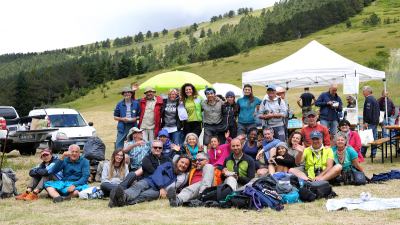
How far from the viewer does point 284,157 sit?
977 centimetres

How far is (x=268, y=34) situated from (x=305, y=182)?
305 ft

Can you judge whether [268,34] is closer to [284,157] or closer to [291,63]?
[291,63]

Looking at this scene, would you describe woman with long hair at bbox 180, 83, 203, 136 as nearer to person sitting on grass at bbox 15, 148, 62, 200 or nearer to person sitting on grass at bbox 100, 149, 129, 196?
person sitting on grass at bbox 100, 149, 129, 196

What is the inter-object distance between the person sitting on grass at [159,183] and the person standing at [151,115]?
236 cm

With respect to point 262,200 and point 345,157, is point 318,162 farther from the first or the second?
point 262,200

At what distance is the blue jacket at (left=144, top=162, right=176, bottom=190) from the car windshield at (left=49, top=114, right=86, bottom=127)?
10428mm

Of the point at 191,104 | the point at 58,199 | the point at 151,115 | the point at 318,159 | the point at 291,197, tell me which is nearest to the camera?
the point at 291,197

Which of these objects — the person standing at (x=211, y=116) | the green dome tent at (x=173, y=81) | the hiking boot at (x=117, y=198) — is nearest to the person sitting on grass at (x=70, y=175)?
the hiking boot at (x=117, y=198)

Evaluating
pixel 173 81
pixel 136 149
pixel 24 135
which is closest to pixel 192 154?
pixel 136 149

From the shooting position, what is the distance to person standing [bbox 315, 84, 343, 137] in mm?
13328

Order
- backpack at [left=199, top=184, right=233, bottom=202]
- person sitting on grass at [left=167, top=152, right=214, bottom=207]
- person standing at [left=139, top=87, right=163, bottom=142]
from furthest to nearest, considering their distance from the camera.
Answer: person standing at [left=139, top=87, right=163, bottom=142], person sitting on grass at [left=167, top=152, right=214, bottom=207], backpack at [left=199, top=184, right=233, bottom=202]

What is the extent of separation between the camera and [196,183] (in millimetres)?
8859

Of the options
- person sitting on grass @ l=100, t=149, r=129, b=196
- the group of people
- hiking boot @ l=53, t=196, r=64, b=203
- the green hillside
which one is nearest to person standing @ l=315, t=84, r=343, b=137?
the group of people

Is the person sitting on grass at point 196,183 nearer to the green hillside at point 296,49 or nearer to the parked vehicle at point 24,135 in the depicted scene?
the parked vehicle at point 24,135
